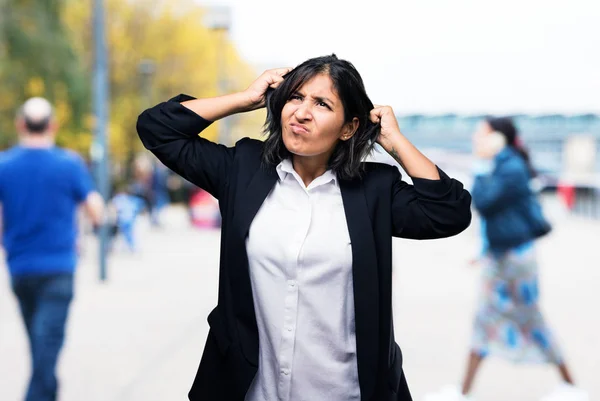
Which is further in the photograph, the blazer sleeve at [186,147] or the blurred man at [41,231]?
the blurred man at [41,231]

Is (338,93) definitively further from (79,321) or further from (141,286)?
(141,286)

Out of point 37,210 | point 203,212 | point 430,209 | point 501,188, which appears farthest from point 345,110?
point 203,212

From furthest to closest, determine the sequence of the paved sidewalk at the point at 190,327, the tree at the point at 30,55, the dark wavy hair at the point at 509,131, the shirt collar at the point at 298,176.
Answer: the tree at the point at 30,55 → the paved sidewalk at the point at 190,327 → the dark wavy hair at the point at 509,131 → the shirt collar at the point at 298,176

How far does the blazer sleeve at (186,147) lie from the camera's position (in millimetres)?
2615

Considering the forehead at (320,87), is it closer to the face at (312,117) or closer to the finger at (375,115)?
the face at (312,117)

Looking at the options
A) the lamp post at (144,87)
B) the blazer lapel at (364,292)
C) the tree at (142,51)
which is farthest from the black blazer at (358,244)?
the tree at (142,51)

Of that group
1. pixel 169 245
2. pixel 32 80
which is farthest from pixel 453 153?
pixel 169 245

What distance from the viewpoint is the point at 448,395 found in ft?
18.0

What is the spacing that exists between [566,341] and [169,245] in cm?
1123

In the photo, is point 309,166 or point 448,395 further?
point 448,395

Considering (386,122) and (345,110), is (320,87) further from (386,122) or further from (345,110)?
(386,122)

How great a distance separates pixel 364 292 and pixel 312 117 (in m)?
0.48

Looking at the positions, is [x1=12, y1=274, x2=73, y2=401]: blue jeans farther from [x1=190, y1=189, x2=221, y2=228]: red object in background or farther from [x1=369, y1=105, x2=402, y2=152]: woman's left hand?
[x1=190, y1=189, x2=221, y2=228]: red object in background

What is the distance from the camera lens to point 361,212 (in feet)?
8.10
